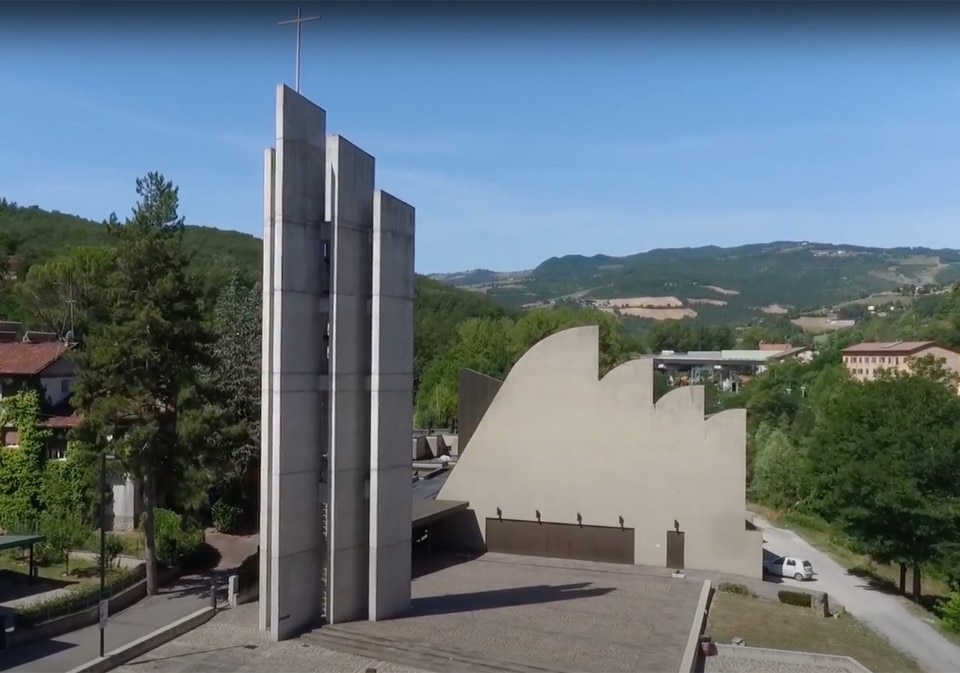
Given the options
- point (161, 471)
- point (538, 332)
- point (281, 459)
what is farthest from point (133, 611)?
point (538, 332)

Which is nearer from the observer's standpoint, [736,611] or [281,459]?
[281,459]

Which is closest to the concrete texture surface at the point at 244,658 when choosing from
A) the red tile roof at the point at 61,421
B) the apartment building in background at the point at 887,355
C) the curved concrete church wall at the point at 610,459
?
the curved concrete church wall at the point at 610,459

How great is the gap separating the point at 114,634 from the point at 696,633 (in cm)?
1474

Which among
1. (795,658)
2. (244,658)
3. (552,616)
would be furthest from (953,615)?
(244,658)

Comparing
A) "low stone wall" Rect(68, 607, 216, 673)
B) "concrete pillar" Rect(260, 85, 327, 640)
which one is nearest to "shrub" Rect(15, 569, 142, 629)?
"low stone wall" Rect(68, 607, 216, 673)

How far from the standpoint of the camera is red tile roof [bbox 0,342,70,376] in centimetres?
3171

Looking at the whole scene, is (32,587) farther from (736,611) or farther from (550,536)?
(736,611)

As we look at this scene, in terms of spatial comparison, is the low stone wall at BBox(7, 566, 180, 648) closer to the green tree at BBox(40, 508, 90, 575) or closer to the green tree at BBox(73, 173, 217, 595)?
the green tree at BBox(73, 173, 217, 595)

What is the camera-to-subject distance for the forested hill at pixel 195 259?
71688 millimetres

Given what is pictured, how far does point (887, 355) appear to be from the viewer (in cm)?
9081

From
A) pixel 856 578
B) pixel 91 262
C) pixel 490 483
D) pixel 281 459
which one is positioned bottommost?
pixel 856 578

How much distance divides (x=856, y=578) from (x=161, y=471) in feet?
80.5

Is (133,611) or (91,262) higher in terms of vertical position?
(91,262)

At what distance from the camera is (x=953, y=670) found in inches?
809
